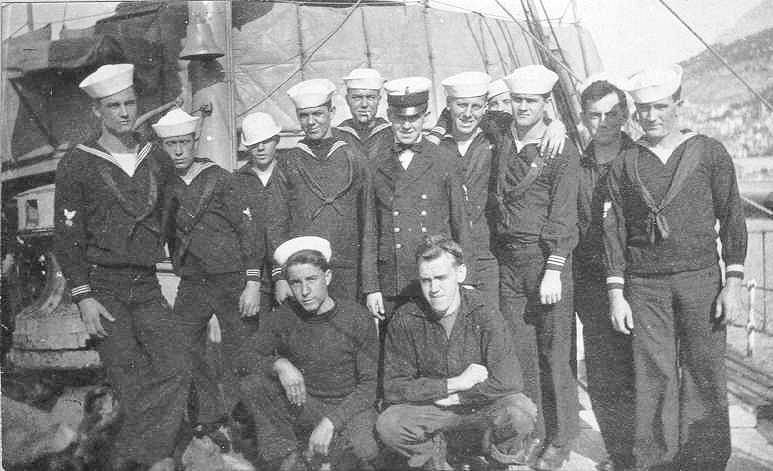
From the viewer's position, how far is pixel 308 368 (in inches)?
118

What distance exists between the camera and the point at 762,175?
492 cm

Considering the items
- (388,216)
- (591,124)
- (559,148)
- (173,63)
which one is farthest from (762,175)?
(173,63)

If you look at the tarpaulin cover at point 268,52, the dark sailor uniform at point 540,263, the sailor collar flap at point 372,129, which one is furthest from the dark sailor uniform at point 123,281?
the tarpaulin cover at point 268,52

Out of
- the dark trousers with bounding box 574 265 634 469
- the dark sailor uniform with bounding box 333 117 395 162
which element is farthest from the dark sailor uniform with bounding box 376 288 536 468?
the dark sailor uniform with bounding box 333 117 395 162

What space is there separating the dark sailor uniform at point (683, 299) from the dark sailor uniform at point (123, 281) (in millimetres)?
2144

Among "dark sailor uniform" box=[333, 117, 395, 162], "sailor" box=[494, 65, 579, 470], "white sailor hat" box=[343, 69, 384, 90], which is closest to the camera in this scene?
"sailor" box=[494, 65, 579, 470]

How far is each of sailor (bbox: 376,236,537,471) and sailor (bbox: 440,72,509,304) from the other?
1.40ft

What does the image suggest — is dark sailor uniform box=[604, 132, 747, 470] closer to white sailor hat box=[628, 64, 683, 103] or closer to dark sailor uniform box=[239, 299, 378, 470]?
white sailor hat box=[628, 64, 683, 103]

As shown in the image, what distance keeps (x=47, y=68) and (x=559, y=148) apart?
4.39m

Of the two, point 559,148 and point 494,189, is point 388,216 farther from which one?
point 559,148

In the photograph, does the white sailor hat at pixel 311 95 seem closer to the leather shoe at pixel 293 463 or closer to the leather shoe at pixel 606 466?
the leather shoe at pixel 293 463

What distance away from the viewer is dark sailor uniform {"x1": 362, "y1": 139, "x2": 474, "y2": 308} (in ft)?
10.7

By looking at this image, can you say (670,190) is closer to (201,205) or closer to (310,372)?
(310,372)

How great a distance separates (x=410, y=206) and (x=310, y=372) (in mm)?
921
